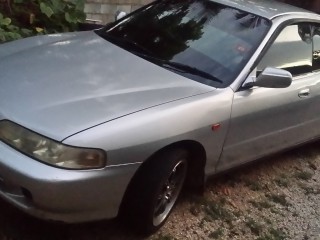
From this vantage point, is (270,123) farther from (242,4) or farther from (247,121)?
(242,4)

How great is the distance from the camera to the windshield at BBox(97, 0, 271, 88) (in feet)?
13.0

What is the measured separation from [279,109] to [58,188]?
2089 millimetres

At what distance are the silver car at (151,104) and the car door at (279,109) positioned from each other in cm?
1

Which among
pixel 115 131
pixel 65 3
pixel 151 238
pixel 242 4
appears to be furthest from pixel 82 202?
pixel 65 3

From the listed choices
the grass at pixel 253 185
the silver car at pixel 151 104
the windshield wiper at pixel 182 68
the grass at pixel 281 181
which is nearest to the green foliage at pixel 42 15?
the silver car at pixel 151 104

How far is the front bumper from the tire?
0.57 feet

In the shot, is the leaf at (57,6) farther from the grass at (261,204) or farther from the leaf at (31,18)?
the grass at (261,204)

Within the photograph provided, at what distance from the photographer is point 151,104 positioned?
10.9 ft

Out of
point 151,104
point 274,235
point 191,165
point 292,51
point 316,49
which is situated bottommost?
point 274,235

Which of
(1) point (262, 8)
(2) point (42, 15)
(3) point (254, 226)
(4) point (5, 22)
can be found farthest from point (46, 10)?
(3) point (254, 226)

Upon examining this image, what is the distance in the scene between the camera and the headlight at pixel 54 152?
9.63ft

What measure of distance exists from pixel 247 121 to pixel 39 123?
1638 mm

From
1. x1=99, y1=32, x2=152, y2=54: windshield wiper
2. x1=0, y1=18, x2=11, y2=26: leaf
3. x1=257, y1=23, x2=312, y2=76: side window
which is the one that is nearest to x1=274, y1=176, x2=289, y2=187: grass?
x1=257, y1=23, x2=312, y2=76: side window

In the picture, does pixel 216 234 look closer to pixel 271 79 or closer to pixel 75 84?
pixel 271 79
